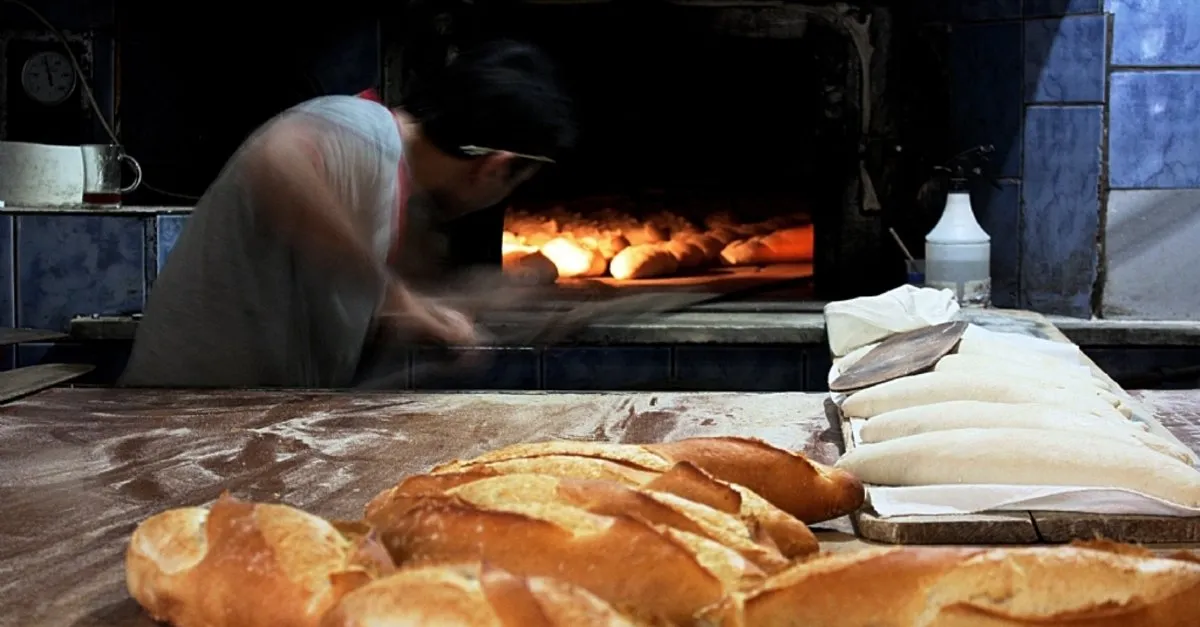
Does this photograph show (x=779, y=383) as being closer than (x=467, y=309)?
No

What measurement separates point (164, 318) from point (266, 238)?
0.29 meters

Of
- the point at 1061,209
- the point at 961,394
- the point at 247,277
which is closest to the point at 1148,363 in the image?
the point at 1061,209

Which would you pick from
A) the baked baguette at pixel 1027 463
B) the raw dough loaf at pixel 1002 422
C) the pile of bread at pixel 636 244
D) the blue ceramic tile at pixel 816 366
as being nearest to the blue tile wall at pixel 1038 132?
the blue ceramic tile at pixel 816 366

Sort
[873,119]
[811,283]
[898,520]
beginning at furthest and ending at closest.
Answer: [811,283] < [873,119] < [898,520]

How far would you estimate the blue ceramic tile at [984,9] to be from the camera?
398cm

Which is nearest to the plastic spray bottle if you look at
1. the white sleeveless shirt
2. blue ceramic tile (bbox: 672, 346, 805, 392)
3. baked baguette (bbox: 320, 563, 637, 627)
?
blue ceramic tile (bbox: 672, 346, 805, 392)

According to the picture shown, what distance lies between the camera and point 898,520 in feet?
4.41

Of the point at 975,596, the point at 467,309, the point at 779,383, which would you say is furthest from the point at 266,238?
the point at 975,596

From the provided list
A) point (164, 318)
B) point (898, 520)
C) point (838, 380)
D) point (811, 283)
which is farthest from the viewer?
point (811, 283)

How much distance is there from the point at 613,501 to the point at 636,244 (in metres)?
3.55

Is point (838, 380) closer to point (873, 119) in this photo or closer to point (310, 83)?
point (873, 119)

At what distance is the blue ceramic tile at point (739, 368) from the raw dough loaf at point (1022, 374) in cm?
175

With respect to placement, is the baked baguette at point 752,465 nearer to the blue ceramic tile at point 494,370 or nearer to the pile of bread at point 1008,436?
the pile of bread at point 1008,436

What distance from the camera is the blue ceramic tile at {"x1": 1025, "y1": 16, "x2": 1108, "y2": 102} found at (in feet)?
12.8
